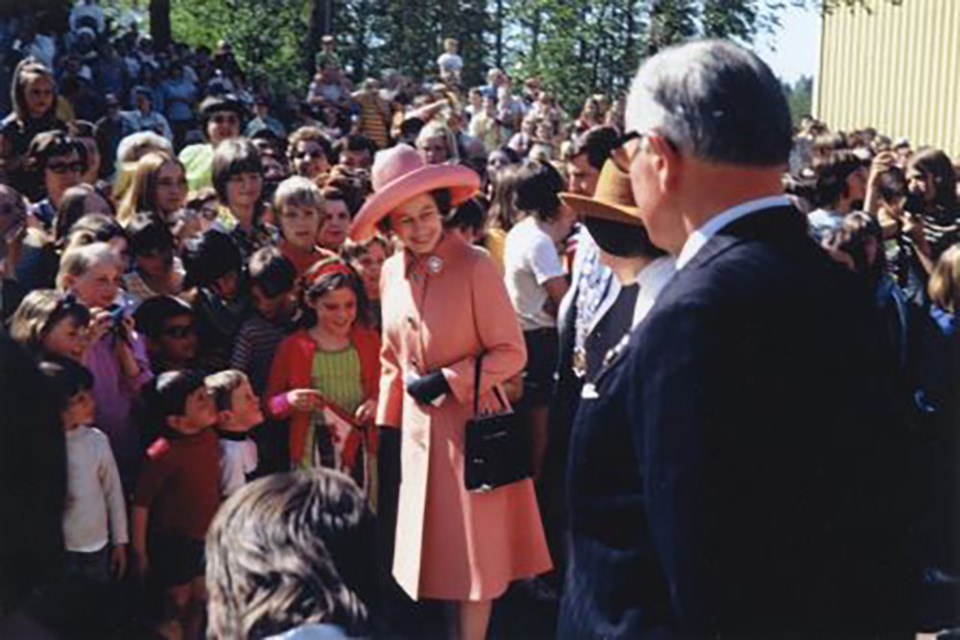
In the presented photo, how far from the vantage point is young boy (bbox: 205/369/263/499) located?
4.15 meters

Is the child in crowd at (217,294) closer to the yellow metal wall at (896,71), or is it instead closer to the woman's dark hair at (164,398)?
the woman's dark hair at (164,398)

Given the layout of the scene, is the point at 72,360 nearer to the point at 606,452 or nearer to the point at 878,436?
the point at 606,452

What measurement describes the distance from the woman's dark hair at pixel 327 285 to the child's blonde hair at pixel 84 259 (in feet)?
2.30

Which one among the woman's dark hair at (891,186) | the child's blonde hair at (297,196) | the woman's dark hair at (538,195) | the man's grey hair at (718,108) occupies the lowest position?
the woman's dark hair at (891,186)

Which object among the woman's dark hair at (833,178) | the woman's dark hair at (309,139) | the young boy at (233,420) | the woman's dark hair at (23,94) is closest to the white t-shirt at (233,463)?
the young boy at (233,420)

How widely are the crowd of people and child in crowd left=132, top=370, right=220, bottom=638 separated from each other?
0.4 inches

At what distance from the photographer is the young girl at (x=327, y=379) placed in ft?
14.9

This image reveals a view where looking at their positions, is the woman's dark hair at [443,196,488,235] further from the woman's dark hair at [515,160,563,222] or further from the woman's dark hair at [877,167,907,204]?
the woman's dark hair at [877,167,907,204]

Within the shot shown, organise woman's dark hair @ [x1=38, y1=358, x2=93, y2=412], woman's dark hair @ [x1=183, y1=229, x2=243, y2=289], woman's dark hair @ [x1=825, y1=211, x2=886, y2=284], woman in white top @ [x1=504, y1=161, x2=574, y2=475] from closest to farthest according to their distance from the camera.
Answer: woman's dark hair @ [x1=38, y1=358, x2=93, y2=412] → woman's dark hair @ [x1=183, y1=229, x2=243, y2=289] → woman's dark hair @ [x1=825, y1=211, x2=886, y2=284] → woman in white top @ [x1=504, y1=161, x2=574, y2=475]

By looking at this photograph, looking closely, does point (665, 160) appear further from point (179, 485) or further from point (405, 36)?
point (405, 36)

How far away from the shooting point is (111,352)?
13.4 feet

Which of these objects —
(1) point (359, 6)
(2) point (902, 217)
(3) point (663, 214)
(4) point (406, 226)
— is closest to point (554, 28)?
(1) point (359, 6)

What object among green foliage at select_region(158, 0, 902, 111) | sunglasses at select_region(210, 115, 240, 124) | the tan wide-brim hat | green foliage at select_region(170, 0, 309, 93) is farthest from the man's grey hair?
green foliage at select_region(170, 0, 309, 93)

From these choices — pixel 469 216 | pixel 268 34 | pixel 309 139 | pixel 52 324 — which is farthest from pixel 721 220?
pixel 268 34
